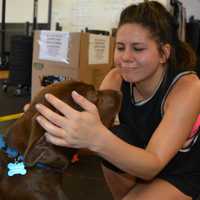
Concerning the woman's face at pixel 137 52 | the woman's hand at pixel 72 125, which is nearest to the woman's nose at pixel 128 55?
the woman's face at pixel 137 52

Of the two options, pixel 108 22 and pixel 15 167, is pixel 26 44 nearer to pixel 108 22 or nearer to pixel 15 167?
pixel 108 22

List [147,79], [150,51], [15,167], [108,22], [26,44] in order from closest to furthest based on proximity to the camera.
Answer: [15,167] < [150,51] < [147,79] < [26,44] < [108,22]

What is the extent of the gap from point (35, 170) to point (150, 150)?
35 cm

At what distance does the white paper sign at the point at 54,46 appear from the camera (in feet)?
10.5

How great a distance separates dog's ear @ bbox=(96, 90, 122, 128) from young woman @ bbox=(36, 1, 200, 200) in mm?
125

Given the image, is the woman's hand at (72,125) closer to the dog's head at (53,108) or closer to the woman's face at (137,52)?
the dog's head at (53,108)

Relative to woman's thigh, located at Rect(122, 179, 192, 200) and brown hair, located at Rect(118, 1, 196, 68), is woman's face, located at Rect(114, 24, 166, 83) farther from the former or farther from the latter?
woman's thigh, located at Rect(122, 179, 192, 200)

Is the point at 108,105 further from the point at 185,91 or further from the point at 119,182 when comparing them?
the point at 119,182

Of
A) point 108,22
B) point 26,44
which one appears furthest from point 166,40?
point 108,22

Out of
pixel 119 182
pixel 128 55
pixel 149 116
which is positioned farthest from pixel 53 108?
pixel 119 182

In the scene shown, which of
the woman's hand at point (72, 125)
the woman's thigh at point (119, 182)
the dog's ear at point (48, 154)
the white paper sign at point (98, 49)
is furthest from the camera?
the white paper sign at point (98, 49)

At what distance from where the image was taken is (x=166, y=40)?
140cm

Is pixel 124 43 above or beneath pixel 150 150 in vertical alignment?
above

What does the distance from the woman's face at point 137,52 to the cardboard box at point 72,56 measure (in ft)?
5.65
